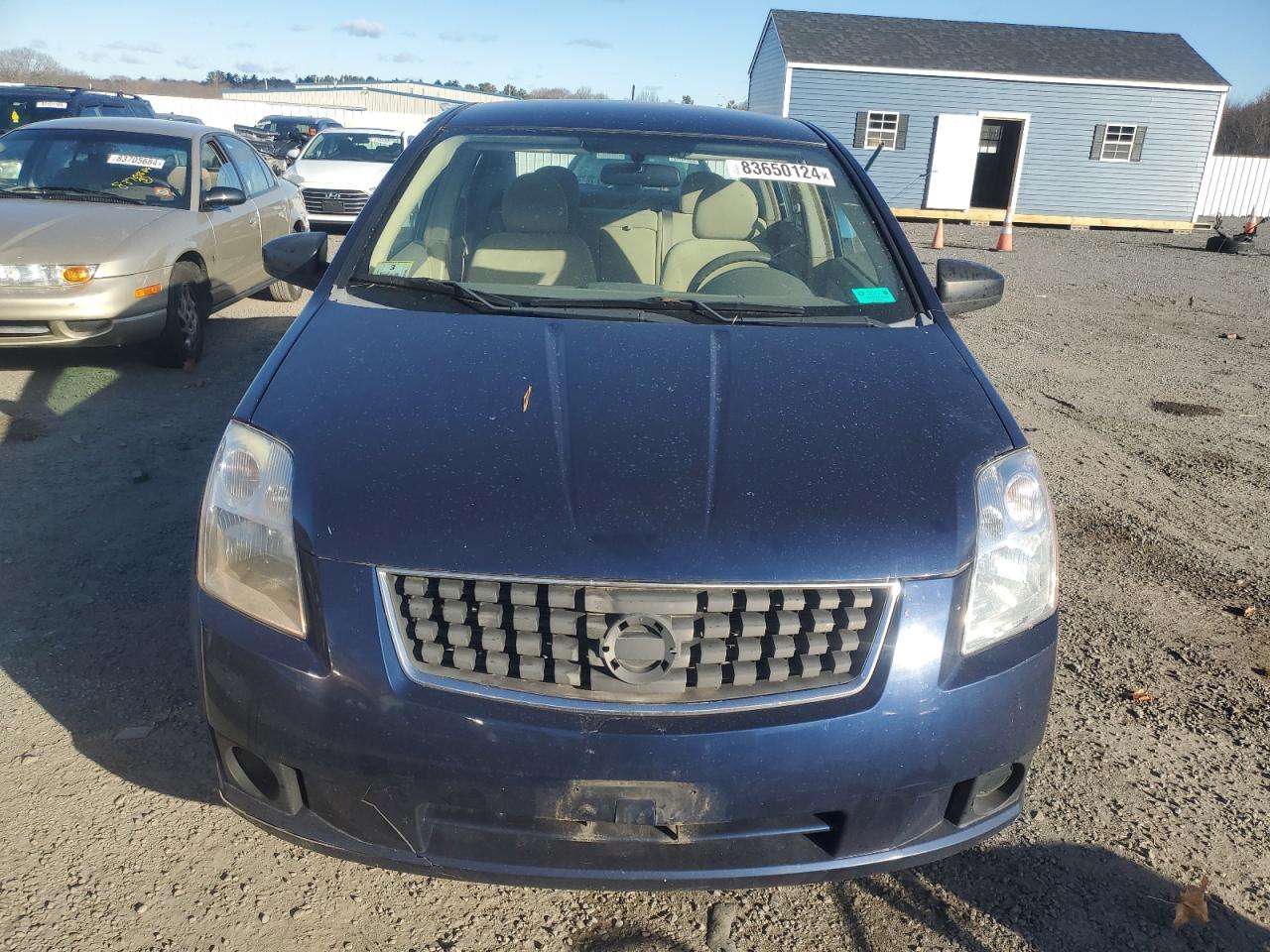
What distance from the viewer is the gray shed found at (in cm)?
2286

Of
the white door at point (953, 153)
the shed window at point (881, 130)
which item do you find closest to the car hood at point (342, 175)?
the shed window at point (881, 130)

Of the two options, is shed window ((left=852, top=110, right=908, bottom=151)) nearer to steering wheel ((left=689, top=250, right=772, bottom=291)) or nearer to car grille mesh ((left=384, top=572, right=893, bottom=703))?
steering wheel ((left=689, top=250, right=772, bottom=291))

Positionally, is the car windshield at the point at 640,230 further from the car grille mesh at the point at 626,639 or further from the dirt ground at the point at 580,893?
the dirt ground at the point at 580,893

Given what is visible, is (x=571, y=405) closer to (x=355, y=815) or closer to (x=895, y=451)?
(x=895, y=451)

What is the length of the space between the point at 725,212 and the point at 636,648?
2.10m

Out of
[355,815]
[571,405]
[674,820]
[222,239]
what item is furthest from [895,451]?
[222,239]

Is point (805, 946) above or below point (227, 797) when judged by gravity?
below

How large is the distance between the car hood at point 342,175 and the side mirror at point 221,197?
7013 mm

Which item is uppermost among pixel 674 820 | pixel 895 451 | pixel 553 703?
pixel 895 451

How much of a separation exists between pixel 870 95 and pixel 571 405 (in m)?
23.4

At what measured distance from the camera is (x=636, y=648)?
178 centimetres

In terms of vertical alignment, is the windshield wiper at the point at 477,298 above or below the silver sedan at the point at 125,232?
above

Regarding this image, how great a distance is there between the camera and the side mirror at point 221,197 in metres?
6.82

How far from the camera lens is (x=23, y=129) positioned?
23.4ft
